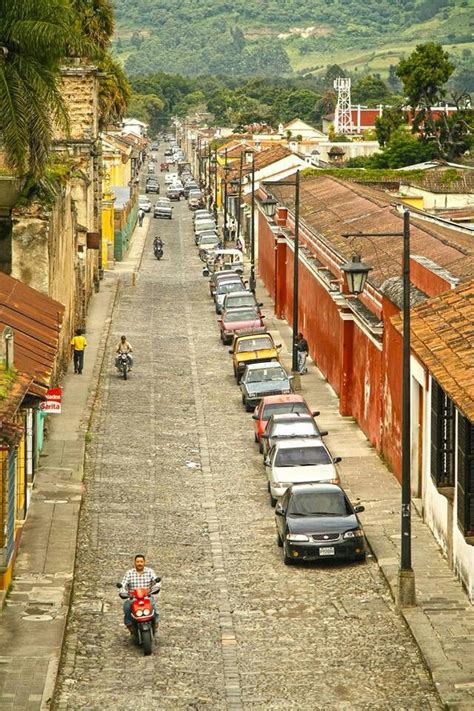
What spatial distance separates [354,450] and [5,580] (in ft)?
45.3

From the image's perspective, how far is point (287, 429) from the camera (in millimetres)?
36688

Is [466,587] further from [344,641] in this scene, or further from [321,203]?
[321,203]

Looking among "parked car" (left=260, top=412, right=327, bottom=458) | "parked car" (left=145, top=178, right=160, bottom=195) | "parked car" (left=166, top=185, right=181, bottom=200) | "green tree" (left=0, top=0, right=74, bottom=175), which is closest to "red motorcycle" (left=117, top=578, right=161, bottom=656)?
"parked car" (left=260, top=412, right=327, bottom=458)

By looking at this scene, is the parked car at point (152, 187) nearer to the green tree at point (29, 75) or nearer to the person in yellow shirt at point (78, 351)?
the person in yellow shirt at point (78, 351)

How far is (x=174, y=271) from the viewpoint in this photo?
83062mm

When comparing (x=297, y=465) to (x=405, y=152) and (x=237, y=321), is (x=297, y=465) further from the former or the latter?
(x=405, y=152)

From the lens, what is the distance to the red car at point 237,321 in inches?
2191

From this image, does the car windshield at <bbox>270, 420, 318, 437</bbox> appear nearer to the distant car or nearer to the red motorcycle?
the distant car

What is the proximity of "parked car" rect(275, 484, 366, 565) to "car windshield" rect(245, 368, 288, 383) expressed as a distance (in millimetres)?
15114

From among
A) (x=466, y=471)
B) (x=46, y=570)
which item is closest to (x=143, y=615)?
(x=46, y=570)

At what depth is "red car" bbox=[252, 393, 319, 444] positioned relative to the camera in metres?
38.7

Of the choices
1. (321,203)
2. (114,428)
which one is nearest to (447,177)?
(321,203)

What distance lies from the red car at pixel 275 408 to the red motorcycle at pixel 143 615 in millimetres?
15090

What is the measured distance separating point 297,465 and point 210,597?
728 cm
